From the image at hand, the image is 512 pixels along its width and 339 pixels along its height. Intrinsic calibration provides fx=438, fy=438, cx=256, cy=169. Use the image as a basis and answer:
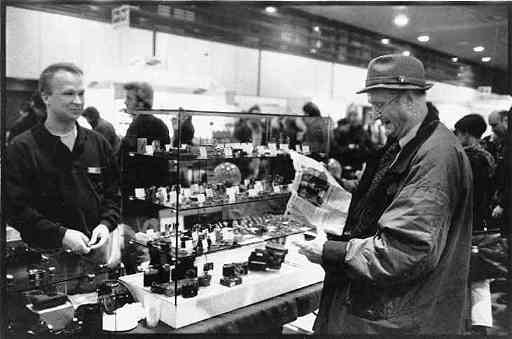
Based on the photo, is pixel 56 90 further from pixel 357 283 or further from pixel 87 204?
pixel 357 283

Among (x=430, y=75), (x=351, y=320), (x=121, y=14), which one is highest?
(x=121, y=14)

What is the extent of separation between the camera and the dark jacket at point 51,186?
2008 mm

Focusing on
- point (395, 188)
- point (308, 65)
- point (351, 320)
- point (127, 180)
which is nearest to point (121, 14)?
point (127, 180)

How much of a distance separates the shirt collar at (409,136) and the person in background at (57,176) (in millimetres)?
1502

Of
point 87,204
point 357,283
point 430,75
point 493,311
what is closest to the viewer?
point 357,283

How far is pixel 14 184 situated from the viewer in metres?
1.99

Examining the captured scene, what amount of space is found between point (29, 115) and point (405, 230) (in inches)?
69.8

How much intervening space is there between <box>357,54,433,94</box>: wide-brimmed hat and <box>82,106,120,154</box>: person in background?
1.52 meters

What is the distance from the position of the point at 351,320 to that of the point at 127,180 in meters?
1.40

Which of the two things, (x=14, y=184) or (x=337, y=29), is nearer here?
(x=14, y=184)

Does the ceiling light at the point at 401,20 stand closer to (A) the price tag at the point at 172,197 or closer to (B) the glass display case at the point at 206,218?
(B) the glass display case at the point at 206,218

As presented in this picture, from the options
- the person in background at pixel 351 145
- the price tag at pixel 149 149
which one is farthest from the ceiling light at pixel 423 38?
the person in background at pixel 351 145

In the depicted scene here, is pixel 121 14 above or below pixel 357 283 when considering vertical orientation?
above

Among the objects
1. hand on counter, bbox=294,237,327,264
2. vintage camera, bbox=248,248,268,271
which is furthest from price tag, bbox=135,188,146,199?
hand on counter, bbox=294,237,327,264
